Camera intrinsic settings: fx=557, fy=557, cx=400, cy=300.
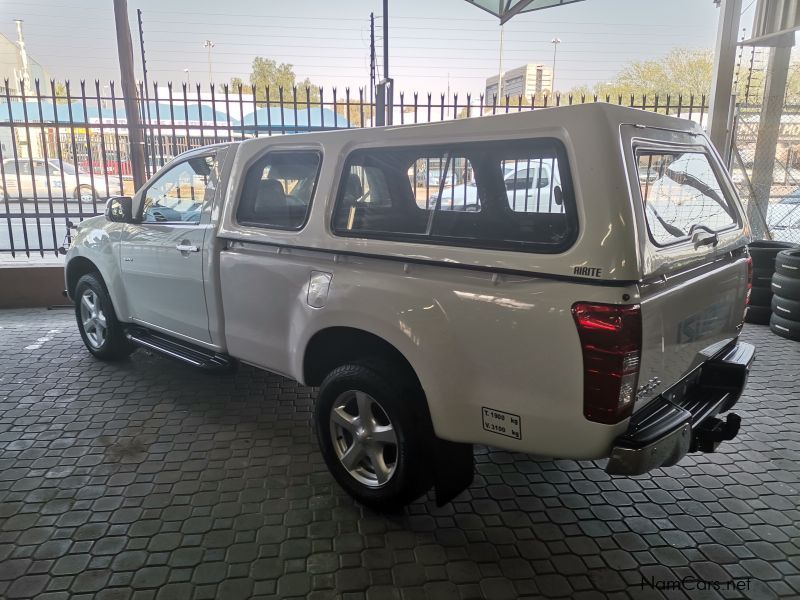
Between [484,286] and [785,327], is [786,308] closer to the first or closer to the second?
[785,327]

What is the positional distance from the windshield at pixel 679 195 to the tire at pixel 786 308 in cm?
349

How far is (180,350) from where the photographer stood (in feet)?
14.1

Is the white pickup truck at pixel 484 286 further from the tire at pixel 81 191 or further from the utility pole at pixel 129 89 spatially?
the utility pole at pixel 129 89

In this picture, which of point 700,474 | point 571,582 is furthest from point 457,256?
point 700,474

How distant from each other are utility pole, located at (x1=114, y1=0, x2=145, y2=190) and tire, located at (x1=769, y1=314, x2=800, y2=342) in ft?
26.8

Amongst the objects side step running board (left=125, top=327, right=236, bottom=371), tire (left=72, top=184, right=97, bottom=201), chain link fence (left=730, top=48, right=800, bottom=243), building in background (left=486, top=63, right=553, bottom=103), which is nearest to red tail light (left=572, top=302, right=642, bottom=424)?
side step running board (left=125, top=327, right=236, bottom=371)

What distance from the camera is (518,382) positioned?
2314 mm

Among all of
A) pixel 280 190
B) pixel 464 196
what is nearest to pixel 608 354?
pixel 464 196

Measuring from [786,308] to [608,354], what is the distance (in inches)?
203

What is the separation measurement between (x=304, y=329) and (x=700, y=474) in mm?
2561

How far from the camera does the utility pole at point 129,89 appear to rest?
766 centimetres

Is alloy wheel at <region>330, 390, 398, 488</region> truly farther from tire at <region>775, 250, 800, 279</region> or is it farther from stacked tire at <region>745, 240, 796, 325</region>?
stacked tire at <region>745, 240, 796, 325</region>

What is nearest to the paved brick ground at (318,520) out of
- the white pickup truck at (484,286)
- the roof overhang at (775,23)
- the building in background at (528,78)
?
the white pickup truck at (484,286)

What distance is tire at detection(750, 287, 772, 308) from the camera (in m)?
6.62
